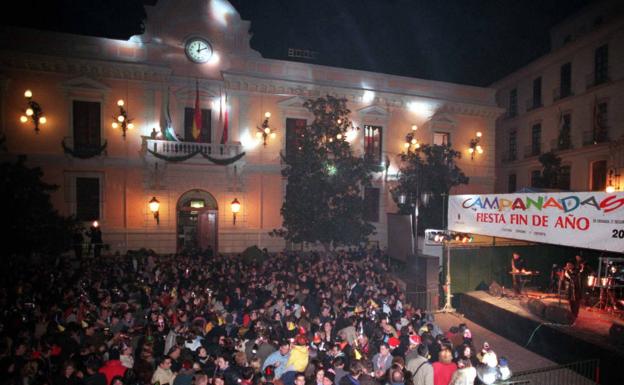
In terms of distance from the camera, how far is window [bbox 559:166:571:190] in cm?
2547

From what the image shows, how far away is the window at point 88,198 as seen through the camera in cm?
1834

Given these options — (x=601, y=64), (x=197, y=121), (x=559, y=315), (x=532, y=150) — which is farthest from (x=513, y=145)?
(x=197, y=121)

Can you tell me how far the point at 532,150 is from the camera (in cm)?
2869

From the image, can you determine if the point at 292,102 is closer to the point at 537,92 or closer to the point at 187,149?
the point at 187,149

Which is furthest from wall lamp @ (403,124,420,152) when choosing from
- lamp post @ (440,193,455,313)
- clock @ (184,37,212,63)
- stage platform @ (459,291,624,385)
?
clock @ (184,37,212,63)

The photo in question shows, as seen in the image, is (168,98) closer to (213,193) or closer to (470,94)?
(213,193)

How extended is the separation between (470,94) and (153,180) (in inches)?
848

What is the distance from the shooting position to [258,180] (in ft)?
67.9

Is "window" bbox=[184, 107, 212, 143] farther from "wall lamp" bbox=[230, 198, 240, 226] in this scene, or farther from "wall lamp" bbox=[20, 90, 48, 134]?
"wall lamp" bbox=[20, 90, 48, 134]

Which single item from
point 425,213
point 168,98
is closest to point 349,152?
point 425,213

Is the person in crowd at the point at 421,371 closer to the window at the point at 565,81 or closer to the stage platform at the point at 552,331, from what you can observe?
the stage platform at the point at 552,331

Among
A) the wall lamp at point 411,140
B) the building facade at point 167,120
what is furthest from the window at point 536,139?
the building facade at point 167,120

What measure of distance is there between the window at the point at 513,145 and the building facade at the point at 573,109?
0.05m

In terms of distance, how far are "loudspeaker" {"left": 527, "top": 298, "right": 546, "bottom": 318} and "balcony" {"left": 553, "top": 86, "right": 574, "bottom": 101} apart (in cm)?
2051
